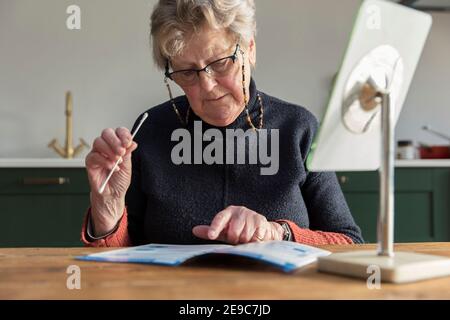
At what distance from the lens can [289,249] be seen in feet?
2.85

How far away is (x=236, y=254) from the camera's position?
2.61 ft

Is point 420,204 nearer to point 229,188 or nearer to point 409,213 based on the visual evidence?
point 409,213

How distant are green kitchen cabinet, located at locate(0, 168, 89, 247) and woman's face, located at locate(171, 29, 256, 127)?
141 cm

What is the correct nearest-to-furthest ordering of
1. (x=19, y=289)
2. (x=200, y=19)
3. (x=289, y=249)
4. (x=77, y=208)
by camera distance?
(x=19, y=289)
(x=289, y=249)
(x=200, y=19)
(x=77, y=208)

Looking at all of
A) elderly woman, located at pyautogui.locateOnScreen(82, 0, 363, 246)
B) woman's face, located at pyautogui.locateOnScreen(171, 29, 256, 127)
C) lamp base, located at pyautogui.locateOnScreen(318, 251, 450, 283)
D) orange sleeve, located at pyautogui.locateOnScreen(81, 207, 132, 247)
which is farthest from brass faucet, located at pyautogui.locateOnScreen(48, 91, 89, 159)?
lamp base, located at pyautogui.locateOnScreen(318, 251, 450, 283)

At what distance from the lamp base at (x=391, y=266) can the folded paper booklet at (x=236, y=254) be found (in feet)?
0.17

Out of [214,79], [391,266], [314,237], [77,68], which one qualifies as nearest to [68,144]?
[77,68]

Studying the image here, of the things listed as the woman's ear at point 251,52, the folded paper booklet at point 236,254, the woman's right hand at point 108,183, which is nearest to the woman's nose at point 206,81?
the woman's ear at point 251,52

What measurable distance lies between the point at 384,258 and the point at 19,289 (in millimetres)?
456

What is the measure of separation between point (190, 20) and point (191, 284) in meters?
0.79

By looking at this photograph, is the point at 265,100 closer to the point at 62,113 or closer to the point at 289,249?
the point at 289,249

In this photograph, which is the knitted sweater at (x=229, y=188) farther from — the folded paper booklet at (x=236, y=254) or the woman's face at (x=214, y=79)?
the folded paper booklet at (x=236, y=254)

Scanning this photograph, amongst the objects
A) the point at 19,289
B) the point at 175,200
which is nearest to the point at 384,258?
the point at 19,289

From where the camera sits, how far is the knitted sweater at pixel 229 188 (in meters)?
1.40
